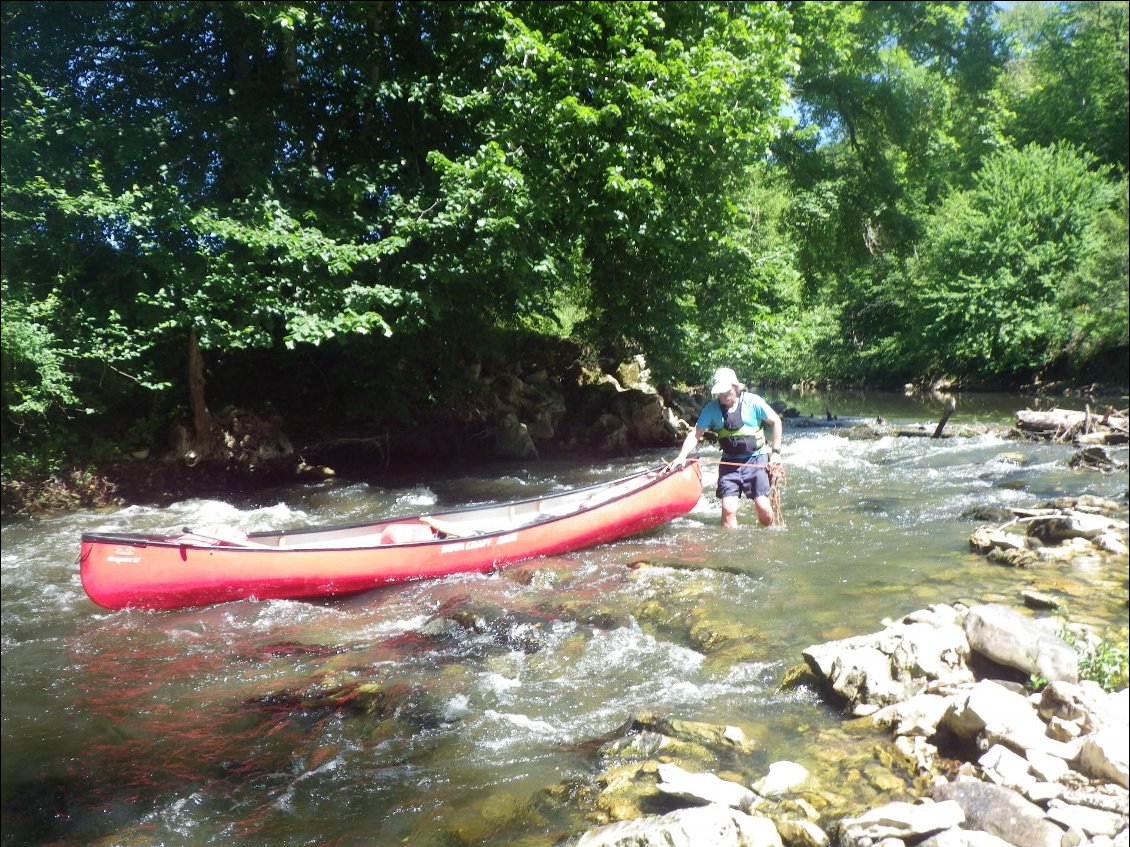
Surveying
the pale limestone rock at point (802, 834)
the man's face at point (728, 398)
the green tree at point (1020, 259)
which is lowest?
the pale limestone rock at point (802, 834)

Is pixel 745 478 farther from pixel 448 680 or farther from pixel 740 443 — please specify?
pixel 448 680

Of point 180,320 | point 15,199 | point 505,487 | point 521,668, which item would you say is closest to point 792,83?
point 505,487

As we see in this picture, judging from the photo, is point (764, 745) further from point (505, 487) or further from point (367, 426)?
point (367, 426)

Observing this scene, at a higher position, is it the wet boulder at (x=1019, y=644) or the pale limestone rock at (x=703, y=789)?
the wet boulder at (x=1019, y=644)

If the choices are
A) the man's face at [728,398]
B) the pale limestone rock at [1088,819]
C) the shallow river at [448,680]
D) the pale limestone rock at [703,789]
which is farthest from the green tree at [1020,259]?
the pale limestone rock at [703,789]

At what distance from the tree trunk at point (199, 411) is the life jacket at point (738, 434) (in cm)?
896

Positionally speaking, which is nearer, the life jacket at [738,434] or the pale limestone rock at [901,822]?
the pale limestone rock at [901,822]

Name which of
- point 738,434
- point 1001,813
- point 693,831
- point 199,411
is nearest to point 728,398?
point 738,434

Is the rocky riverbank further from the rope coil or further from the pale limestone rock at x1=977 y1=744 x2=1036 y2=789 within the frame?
the rope coil

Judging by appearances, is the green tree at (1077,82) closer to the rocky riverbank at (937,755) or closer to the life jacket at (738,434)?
the life jacket at (738,434)

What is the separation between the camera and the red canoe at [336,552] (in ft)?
22.2

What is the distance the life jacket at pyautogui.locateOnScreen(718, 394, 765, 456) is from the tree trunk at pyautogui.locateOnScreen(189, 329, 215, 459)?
8960 millimetres

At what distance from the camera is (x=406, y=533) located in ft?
26.4

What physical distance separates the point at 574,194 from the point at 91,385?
805 centimetres
